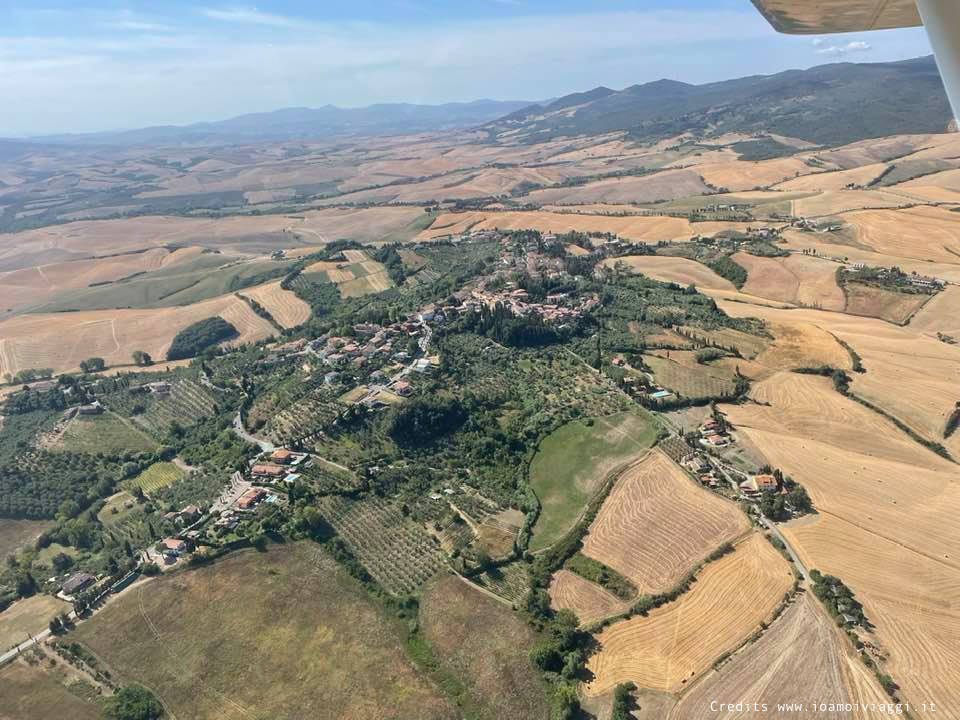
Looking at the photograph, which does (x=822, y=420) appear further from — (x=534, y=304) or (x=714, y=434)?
(x=534, y=304)

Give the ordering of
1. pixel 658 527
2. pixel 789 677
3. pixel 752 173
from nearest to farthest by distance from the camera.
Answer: pixel 789 677 < pixel 658 527 < pixel 752 173

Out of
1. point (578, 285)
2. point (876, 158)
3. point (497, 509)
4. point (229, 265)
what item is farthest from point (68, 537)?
point (876, 158)

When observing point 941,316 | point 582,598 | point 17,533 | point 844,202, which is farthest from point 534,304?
point 844,202

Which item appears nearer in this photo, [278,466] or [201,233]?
[278,466]

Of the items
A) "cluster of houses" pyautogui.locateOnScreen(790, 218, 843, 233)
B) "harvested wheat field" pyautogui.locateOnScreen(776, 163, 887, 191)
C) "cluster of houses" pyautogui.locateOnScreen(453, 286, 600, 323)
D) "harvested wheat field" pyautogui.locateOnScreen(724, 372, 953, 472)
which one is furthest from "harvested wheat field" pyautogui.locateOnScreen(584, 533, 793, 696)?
"harvested wheat field" pyautogui.locateOnScreen(776, 163, 887, 191)

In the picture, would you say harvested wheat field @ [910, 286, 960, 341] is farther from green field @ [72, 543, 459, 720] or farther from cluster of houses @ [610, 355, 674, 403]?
green field @ [72, 543, 459, 720]

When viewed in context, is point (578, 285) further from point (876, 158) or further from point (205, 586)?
point (876, 158)

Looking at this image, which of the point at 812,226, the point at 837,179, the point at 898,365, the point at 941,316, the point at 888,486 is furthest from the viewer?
the point at 837,179
